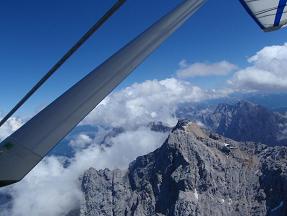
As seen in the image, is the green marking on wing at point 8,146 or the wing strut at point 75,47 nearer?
the green marking on wing at point 8,146

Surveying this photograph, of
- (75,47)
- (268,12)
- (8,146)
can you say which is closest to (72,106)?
(75,47)

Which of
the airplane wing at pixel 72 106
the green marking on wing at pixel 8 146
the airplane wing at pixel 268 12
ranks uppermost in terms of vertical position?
the airplane wing at pixel 268 12

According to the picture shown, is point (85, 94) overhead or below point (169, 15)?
below

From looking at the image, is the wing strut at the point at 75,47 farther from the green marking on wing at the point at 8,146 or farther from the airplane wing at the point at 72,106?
the green marking on wing at the point at 8,146

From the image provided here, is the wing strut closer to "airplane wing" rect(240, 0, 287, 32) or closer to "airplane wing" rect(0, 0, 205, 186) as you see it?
"airplane wing" rect(0, 0, 205, 186)

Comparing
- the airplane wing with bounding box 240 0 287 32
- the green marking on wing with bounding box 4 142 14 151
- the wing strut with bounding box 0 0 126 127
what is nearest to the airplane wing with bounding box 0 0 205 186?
the green marking on wing with bounding box 4 142 14 151

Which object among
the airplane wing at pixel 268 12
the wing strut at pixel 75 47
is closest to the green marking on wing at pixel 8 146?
the wing strut at pixel 75 47

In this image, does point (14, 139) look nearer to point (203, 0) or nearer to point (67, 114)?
point (67, 114)

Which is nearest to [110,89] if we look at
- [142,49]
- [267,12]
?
[142,49]
